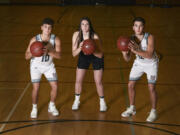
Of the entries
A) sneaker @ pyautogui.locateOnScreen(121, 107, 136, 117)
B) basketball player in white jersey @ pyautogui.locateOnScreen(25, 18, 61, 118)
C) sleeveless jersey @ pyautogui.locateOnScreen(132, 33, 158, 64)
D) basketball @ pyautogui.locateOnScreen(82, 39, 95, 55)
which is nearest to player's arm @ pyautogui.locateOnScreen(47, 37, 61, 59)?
basketball player in white jersey @ pyautogui.locateOnScreen(25, 18, 61, 118)

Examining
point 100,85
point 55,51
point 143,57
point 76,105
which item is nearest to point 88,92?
point 76,105

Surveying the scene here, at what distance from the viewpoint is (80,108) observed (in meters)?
5.75

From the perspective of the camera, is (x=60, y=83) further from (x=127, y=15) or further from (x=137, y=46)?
(x=127, y=15)

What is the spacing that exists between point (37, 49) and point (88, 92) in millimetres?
2094

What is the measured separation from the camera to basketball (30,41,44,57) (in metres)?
4.69

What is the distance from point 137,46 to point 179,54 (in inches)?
183

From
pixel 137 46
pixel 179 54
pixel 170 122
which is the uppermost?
pixel 137 46

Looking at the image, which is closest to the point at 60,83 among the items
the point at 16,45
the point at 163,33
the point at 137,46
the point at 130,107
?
the point at 130,107

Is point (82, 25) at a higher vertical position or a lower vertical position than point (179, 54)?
higher

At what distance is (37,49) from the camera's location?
4688mm

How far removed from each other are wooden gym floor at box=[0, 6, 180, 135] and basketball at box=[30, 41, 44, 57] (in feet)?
3.55

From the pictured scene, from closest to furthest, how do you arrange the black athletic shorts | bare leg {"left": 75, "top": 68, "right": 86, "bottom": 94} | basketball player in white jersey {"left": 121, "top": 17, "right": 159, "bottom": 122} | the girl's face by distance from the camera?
basketball player in white jersey {"left": 121, "top": 17, "right": 159, "bottom": 122} < the girl's face < the black athletic shorts < bare leg {"left": 75, "top": 68, "right": 86, "bottom": 94}

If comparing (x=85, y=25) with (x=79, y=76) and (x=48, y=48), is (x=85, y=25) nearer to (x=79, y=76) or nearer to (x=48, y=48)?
(x=48, y=48)

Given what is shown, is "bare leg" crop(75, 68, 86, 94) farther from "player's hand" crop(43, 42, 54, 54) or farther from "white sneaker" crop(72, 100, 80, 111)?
"player's hand" crop(43, 42, 54, 54)
